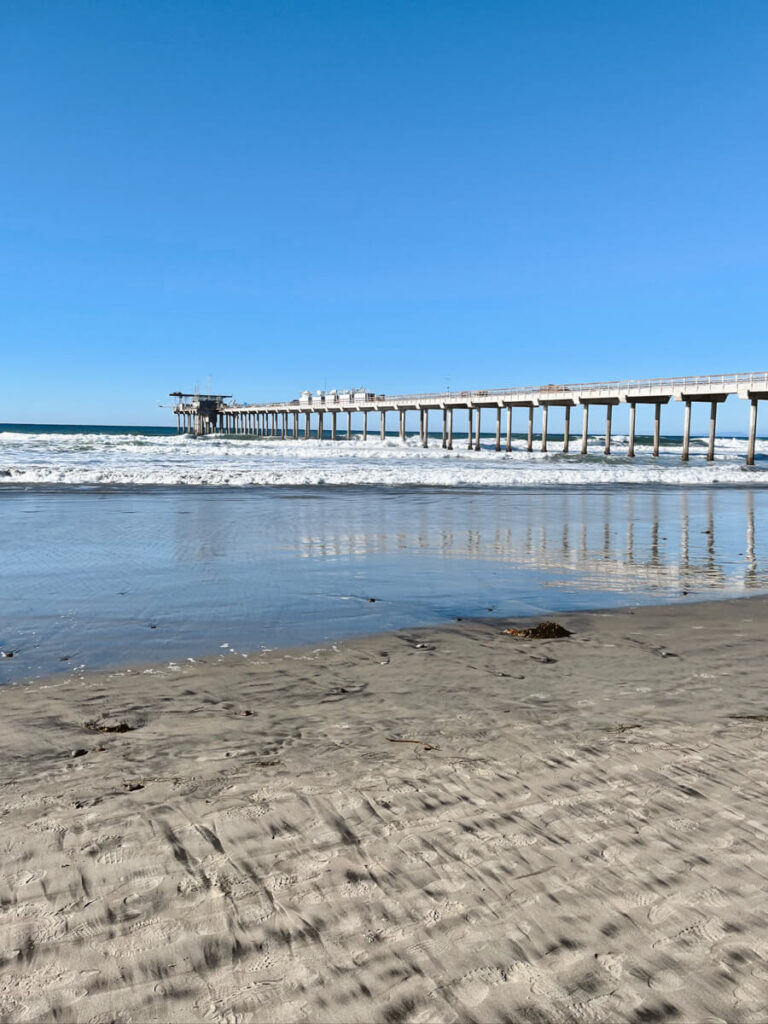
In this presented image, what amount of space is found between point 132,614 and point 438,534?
6.54m

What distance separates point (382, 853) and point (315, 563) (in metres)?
6.75

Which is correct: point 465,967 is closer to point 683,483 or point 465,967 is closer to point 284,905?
point 284,905

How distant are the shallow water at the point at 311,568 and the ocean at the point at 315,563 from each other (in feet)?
0.09

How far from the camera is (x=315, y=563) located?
9281 millimetres

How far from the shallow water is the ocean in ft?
0.09

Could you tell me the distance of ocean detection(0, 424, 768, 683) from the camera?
604cm

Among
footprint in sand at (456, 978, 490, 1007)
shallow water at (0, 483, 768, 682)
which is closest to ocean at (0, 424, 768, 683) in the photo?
shallow water at (0, 483, 768, 682)

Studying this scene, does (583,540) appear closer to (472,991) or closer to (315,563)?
(315,563)

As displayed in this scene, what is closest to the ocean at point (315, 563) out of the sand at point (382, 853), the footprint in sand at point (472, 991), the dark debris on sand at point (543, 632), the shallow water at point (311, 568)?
the shallow water at point (311, 568)

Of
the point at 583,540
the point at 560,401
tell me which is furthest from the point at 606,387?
the point at 583,540

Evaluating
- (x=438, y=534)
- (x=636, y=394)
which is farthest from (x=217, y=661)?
(x=636, y=394)

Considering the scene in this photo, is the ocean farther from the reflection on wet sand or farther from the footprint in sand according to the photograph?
the footprint in sand

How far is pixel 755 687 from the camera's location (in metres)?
4.64

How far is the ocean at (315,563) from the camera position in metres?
6.04
